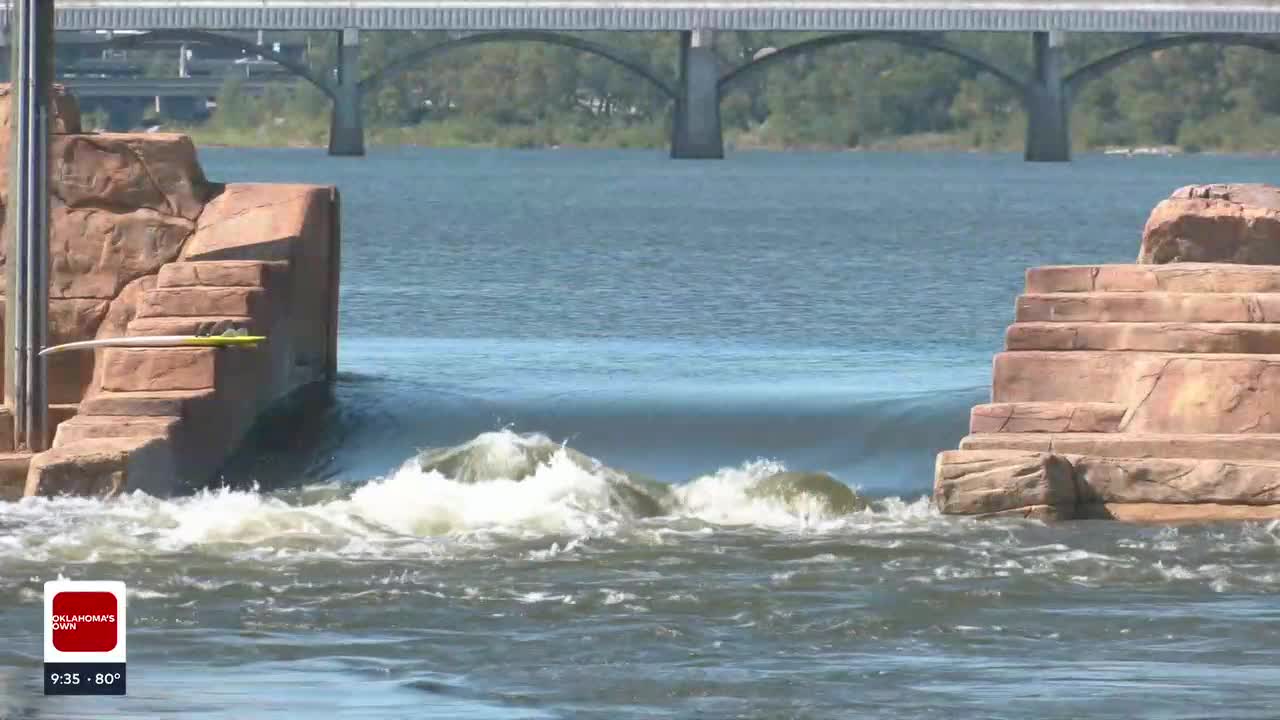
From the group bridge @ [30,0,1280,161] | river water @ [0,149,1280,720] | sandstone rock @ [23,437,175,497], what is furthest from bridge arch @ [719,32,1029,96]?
sandstone rock @ [23,437,175,497]

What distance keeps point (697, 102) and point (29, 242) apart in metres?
121

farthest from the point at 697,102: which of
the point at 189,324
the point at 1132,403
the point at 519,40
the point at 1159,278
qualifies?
the point at 1132,403

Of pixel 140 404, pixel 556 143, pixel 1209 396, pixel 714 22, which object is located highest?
pixel 714 22

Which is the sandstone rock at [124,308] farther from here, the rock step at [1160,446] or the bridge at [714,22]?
the bridge at [714,22]

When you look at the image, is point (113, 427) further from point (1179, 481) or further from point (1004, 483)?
point (1179, 481)

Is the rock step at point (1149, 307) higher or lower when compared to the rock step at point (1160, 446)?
higher

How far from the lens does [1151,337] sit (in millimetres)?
20781

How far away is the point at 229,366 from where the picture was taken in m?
21.5

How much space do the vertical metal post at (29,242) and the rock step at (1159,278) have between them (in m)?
7.09

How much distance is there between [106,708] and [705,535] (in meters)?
6.70

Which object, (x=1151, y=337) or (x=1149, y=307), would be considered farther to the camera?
(x=1149, y=307)

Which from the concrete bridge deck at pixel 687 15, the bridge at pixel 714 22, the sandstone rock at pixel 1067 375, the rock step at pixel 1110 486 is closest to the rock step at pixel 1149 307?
the sandstone rock at pixel 1067 375

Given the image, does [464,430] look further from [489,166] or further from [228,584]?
[489,166]

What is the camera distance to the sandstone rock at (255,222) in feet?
76.7
